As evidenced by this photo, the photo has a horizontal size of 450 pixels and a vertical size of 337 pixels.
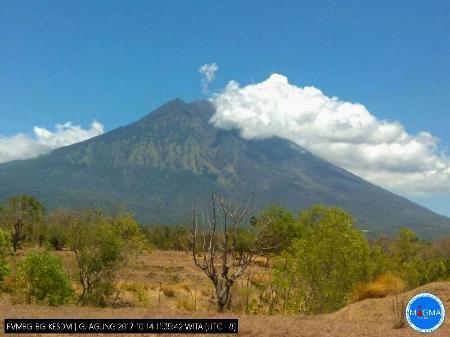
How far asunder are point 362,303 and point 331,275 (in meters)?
3.06

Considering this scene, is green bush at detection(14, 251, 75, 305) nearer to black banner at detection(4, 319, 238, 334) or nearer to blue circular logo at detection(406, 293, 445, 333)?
black banner at detection(4, 319, 238, 334)

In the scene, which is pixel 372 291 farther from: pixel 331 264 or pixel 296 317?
pixel 296 317

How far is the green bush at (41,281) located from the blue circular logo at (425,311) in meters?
19.4

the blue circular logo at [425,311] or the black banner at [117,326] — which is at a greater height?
the blue circular logo at [425,311]

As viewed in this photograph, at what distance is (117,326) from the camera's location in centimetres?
1862

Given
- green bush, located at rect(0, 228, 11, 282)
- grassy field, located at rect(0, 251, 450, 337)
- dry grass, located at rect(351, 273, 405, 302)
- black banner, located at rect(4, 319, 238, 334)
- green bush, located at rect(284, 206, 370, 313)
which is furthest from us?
dry grass, located at rect(351, 273, 405, 302)

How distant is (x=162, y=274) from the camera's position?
6288 cm

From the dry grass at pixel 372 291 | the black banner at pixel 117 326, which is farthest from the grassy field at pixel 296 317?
the dry grass at pixel 372 291

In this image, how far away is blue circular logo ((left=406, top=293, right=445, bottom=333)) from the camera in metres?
15.4

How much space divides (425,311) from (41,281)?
20.9 meters

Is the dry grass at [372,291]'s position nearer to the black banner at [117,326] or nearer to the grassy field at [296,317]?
the grassy field at [296,317]

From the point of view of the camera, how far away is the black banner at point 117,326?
18062 millimetres

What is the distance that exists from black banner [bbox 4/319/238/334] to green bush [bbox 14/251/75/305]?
9827 millimetres

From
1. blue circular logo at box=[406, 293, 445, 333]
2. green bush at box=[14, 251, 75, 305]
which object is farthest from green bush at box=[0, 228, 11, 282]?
blue circular logo at box=[406, 293, 445, 333]
